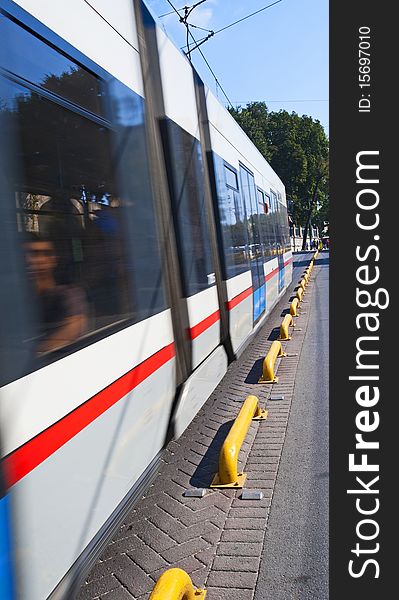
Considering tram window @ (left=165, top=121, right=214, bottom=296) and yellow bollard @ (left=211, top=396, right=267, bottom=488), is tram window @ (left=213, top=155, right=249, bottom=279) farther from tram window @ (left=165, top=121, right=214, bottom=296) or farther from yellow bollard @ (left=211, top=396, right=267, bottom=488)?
yellow bollard @ (left=211, top=396, right=267, bottom=488)

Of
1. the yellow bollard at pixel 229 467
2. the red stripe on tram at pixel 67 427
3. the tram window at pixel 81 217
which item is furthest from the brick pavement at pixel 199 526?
the tram window at pixel 81 217

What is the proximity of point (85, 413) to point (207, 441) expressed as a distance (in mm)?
3176

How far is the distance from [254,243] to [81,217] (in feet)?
22.5

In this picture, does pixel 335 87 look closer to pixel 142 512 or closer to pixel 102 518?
pixel 102 518

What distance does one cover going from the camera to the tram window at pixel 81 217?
8.41 feet

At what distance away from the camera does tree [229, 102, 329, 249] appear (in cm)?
6347

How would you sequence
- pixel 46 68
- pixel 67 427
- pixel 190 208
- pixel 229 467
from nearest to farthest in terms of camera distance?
1. pixel 67 427
2. pixel 46 68
3. pixel 229 467
4. pixel 190 208

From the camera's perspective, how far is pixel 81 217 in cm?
306

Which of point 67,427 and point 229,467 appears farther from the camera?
point 229,467

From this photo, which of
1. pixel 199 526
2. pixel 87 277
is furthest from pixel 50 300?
pixel 199 526

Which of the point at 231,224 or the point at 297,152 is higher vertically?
the point at 297,152

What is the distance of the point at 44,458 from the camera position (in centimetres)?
241

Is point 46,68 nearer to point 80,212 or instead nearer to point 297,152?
point 80,212

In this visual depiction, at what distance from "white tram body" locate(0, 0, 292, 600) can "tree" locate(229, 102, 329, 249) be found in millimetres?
59088
